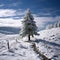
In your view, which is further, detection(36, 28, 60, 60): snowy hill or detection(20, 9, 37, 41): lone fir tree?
detection(20, 9, 37, 41): lone fir tree

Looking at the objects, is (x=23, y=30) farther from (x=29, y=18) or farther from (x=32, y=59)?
(x=32, y=59)

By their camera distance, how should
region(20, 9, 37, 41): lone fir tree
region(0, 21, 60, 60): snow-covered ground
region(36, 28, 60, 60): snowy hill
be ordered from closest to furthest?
region(0, 21, 60, 60): snow-covered ground, region(36, 28, 60, 60): snowy hill, region(20, 9, 37, 41): lone fir tree

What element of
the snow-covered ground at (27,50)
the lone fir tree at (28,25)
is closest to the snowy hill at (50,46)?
the snow-covered ground at (27,50)

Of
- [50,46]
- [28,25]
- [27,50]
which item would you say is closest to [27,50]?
[27,50]

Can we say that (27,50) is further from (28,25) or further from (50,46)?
(28,25)

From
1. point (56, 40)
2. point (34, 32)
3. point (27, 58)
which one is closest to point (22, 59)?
point (27, 58)

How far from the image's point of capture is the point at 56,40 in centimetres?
4656

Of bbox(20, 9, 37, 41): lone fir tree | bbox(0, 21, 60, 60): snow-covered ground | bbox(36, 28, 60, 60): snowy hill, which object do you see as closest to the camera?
bbox(0, 21, 60, 60): snow-covered ground

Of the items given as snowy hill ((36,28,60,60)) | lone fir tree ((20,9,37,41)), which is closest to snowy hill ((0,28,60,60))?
snowy hill ((36,28,60,60))

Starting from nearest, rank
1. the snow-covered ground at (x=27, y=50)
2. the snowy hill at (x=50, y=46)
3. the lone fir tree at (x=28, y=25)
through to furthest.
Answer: the snow-covered ground at (x=27, y=50) → the snowy hill at (x=50, y=46) → the lone fir tree at (x=28, y=25)

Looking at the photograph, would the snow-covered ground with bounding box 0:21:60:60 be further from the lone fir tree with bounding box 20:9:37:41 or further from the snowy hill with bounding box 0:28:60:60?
the lone fir tree with bounding box 20:9:37:41

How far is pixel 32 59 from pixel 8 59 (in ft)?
12.8

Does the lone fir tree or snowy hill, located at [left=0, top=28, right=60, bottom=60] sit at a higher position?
the lone fir tree

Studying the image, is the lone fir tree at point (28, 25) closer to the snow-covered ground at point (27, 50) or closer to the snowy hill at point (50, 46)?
the snowy hill at point (50, 46)
